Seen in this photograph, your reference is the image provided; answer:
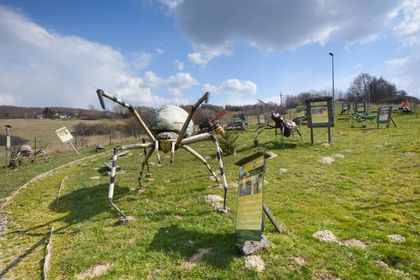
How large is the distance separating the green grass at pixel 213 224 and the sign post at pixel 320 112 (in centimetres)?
560

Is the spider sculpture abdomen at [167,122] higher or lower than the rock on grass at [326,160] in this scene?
higher

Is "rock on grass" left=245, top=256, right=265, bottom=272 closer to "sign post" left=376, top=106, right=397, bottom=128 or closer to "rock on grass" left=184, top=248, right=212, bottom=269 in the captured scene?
"rock on grass" left=184, top=248, right=212, bottom=269

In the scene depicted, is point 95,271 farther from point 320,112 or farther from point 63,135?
point 63,135

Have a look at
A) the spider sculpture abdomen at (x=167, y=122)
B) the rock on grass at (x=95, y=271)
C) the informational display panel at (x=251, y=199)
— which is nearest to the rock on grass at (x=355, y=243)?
the informational display panel at (x=251, y=199)

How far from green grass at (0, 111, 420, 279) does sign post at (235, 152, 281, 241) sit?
0.56 m

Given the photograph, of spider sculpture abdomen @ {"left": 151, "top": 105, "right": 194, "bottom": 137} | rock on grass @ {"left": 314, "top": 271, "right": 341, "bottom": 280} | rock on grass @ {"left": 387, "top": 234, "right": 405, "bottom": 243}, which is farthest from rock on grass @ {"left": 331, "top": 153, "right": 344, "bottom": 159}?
rock on grass @ {"left": 314, "top": 271, "right": 341, "bottom": 280}

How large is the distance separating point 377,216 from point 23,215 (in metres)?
10.9

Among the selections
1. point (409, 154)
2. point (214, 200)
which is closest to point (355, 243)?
point (214, 200)

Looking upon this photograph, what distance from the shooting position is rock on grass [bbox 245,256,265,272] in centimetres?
534

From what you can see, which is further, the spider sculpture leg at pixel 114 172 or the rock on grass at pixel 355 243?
the spider sculpture leg at pixel 114 172

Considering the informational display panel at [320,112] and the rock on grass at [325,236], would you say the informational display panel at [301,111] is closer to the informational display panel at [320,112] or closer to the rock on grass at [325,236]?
the informational display panel at [320,112]

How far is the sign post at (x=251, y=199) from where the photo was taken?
17.9 ft

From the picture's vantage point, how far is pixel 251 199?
574 cm

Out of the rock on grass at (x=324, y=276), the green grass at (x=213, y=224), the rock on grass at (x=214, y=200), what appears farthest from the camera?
the rock on grass at (x=214, y=200)
